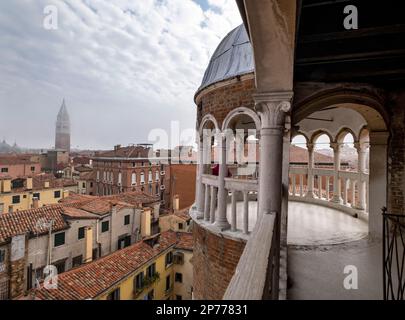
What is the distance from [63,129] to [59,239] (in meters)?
81.5

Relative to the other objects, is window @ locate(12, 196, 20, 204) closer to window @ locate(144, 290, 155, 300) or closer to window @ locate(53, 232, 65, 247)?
window @ locate(53, 232, 65, 247)

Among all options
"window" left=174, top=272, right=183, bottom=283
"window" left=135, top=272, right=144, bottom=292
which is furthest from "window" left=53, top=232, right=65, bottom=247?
"window" left=174, top=272, right=183, bottom=283

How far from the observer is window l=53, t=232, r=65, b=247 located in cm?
1557

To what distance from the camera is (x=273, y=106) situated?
3115mm

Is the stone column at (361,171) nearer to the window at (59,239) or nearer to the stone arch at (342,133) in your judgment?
the stone arch at (342,133)

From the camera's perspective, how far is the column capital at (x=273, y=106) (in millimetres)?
3066

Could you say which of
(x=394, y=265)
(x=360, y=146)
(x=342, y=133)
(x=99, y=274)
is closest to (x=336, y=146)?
(x=342, y=133)

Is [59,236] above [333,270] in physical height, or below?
below

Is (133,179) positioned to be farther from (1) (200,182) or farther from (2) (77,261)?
(1) (200,182)

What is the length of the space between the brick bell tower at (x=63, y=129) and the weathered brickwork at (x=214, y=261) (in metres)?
88.1

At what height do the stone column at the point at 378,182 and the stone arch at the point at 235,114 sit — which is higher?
the stone arch at the point at 235,114

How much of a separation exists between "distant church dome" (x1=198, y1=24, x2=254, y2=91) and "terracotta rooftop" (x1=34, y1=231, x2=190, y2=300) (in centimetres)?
1133

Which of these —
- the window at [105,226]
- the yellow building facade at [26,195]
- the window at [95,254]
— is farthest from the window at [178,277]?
the yellow building facade at [26,195]
